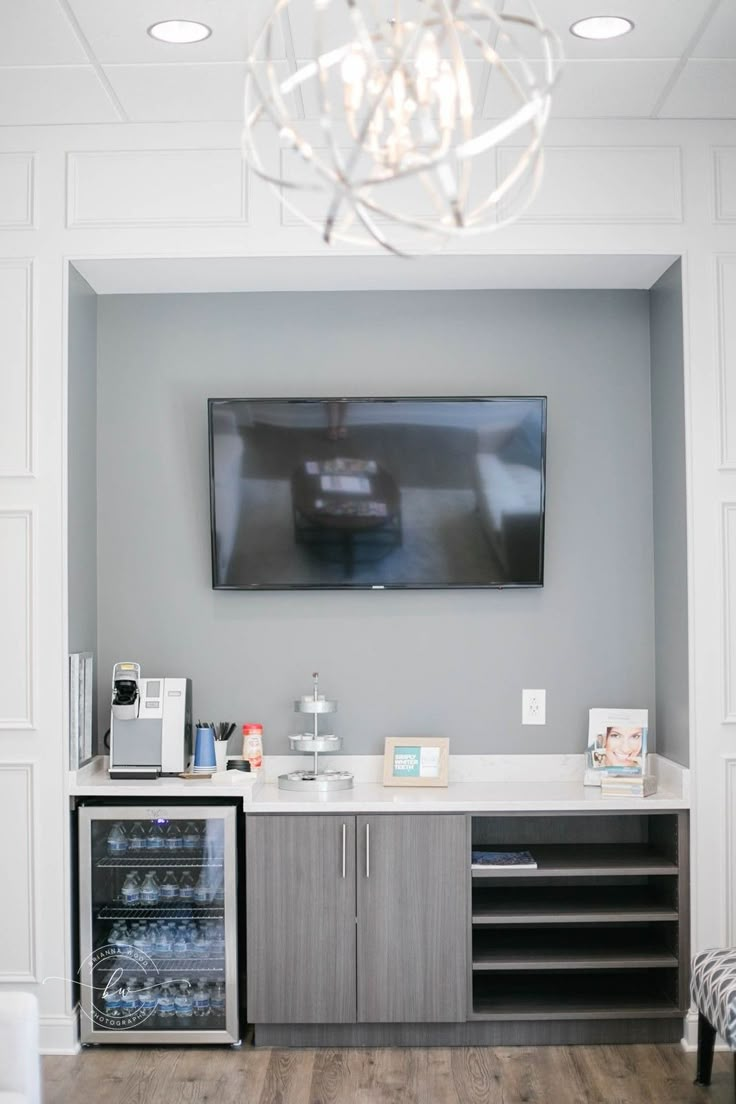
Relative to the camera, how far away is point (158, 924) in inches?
146

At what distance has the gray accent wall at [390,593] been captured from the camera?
160 inches

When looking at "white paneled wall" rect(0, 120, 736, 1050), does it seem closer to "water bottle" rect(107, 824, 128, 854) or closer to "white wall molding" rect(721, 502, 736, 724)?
"white wall molding" rect(721, 502, 736, 724)

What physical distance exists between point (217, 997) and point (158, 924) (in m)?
0.31

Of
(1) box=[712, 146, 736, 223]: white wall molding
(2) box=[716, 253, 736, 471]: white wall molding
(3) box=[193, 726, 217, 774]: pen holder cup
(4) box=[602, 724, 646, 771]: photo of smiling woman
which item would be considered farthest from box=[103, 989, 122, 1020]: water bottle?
(1) box=[712, 146, 736, 223]: white wall molding

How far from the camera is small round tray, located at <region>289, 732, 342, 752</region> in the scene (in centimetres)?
381

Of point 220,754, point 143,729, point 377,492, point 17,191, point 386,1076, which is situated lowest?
point 386,1076

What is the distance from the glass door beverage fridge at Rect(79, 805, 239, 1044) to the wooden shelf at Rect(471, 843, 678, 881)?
874 mm

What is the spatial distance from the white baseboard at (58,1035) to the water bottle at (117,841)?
1.76ft

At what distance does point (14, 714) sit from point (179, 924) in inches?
35.3

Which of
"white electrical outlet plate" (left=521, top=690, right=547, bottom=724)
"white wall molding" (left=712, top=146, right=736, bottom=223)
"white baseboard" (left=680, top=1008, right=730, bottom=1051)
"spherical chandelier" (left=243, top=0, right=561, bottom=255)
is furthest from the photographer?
"white electrical outlet plate" (left=521, top=690, right=547, bottom=724)

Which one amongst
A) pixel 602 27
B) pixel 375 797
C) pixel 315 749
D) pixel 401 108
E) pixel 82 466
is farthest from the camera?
pixel 82 466

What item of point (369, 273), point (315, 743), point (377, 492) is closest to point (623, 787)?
point (315, 743)

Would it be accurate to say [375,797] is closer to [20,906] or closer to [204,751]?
[204,751]

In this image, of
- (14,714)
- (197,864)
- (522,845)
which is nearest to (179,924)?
(197,864)
